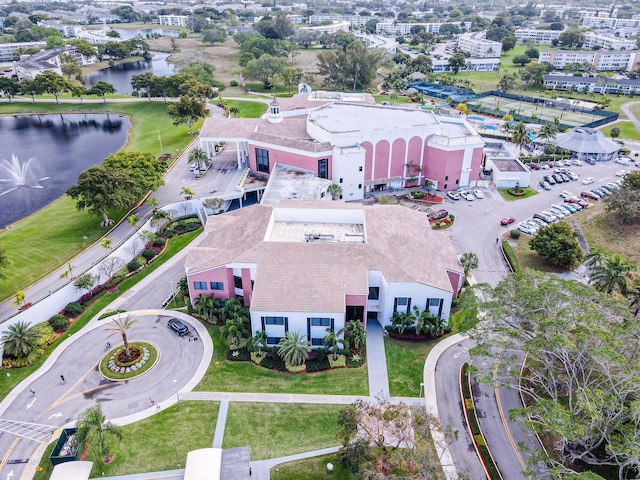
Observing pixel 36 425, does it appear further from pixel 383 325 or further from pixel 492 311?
pixel 492 311

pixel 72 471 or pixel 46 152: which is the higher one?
pixel 72 471

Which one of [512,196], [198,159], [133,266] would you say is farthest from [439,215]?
[133,266]

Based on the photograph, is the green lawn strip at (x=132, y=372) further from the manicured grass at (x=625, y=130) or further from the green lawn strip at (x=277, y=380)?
the manicured grass at (x=625, y=130)

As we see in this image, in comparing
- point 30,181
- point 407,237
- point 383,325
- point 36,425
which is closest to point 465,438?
point 383,325

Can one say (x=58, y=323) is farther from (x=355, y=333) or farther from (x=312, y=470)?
(x=312, y=470)

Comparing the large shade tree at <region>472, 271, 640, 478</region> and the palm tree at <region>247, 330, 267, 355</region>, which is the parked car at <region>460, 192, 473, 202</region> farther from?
the palm tree at <region>247, 330, 267, 355</region>

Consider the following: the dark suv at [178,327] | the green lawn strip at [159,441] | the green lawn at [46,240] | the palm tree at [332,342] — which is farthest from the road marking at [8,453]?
the palm tree at [332,342]

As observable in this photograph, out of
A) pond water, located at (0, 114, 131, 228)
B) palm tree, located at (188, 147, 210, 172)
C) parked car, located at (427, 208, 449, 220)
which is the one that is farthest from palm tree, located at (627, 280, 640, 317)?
pond water, located at (0, 114, 131, 228)
